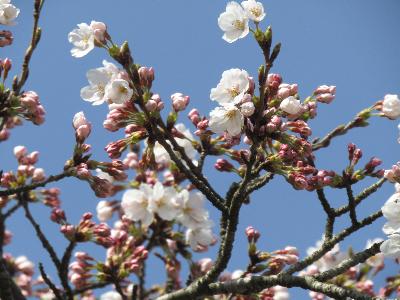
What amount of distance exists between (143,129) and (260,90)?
2.97 ft

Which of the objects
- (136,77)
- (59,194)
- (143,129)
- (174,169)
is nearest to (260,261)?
(174,169)

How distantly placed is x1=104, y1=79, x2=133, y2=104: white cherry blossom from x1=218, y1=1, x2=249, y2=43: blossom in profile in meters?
0.82

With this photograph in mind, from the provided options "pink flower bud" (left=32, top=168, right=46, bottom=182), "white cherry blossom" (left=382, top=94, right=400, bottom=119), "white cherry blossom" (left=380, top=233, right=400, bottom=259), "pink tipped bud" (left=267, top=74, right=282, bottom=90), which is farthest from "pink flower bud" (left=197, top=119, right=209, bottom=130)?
"pink flower bud" (left=32, top=168, right=46, bottom=182)

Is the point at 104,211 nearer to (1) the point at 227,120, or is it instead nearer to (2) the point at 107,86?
(2) the point at 107,86

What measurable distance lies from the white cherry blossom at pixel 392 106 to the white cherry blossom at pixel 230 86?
3.66ft

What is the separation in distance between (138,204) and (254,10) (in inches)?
58.8

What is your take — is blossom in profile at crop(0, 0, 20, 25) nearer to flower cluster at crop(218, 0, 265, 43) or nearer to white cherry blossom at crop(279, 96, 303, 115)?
flower cluster at crop(218, 0, 265, 43)

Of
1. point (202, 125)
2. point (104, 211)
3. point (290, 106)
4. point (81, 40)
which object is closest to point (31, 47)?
point (81, 40)

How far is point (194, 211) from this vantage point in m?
3.79

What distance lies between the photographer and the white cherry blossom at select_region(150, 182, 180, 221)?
3.43 metres

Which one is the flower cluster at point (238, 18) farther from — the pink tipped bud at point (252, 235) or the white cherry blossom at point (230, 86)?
the pink tipped bud at point (252, 235)

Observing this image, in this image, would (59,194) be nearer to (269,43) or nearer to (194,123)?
(194,123)

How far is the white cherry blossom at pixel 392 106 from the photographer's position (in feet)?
12.5

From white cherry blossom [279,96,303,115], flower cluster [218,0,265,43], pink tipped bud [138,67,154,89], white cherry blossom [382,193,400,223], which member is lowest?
white cherry blossom [382,193,400,223]
